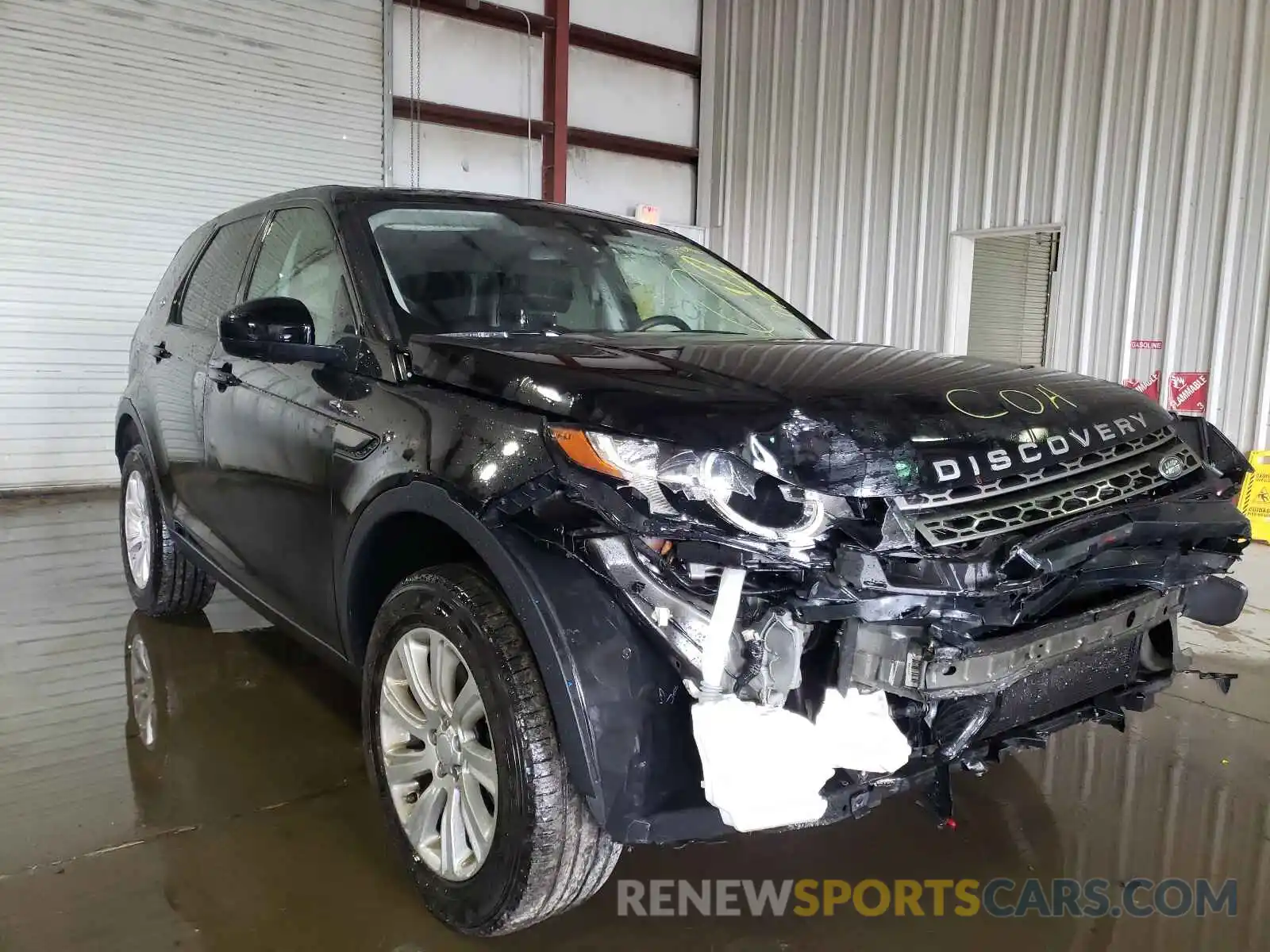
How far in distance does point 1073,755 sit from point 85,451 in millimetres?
6987

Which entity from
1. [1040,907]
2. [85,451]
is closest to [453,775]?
[1040,907]

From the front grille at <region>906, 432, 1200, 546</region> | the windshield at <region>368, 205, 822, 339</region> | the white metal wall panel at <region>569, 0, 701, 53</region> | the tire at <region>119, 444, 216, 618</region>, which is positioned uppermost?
the white metal wall panel at <region>569, 0, 701, 53</region>

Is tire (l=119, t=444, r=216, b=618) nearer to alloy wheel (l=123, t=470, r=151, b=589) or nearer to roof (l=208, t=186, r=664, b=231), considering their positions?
alloy wheel (l=123, t=470, r=151, b=589)

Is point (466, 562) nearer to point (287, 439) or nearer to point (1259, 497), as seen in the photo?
point (287, 439)

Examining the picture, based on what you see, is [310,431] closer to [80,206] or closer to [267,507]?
[267,507]

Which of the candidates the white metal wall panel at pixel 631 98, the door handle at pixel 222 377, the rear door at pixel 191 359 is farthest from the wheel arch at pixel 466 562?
the white metal wall panel at pixel 631 98

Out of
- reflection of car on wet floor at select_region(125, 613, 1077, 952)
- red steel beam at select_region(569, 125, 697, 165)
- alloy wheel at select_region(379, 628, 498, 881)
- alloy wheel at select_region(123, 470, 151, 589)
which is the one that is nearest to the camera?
alloy wheel at select_region(379, 628, 498, 881)

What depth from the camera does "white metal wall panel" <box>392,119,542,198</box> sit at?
8281mm

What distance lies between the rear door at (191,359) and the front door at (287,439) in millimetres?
123

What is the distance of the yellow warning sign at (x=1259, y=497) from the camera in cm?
572

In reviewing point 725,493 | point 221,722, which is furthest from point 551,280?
point 221,722

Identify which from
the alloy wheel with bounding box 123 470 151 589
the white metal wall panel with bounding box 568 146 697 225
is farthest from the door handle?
the white metal wall panel with bounding box 568 146 697 225

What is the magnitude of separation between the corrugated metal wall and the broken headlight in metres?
5.74

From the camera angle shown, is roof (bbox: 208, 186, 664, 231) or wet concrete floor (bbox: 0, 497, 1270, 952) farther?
roof (bbox: 208, 186, 664, 231)
